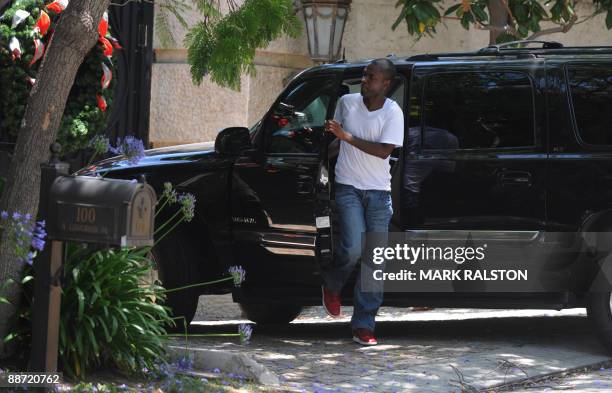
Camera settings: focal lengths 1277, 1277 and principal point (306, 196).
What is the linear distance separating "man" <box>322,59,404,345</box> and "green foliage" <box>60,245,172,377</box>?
1741mm

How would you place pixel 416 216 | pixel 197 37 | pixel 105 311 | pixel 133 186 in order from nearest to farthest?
pixel 133 186 → pixel 105 311 → pixel 197 37 → pixel 416 216

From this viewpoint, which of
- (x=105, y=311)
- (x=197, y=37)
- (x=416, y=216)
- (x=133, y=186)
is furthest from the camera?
(x=416, y=216)

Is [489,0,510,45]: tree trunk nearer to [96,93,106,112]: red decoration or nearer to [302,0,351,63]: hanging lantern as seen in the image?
[302,0,351,63]: hanging lantern

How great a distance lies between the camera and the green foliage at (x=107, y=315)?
6.16 meters

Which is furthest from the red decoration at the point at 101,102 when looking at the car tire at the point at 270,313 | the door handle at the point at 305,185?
the car tire at the point at 270,313

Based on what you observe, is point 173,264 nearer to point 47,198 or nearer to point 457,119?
point 457,119

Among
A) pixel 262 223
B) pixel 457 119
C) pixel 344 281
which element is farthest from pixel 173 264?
pixel 457 119

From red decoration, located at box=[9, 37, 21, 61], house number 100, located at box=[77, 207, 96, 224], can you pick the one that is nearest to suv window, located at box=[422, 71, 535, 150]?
red decoration, located at box=[9, 37, 21, 61]

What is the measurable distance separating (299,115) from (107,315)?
2.94 metres

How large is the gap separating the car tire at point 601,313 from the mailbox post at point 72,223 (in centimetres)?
360

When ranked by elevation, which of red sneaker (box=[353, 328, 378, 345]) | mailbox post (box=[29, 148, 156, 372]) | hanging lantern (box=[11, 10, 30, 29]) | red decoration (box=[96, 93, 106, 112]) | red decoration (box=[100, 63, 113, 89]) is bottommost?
red sneaker (box=[353, 328, 378, 345])

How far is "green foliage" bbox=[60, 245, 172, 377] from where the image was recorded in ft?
20.2

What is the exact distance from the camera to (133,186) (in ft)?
18.0

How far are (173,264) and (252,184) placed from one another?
0.76 m
